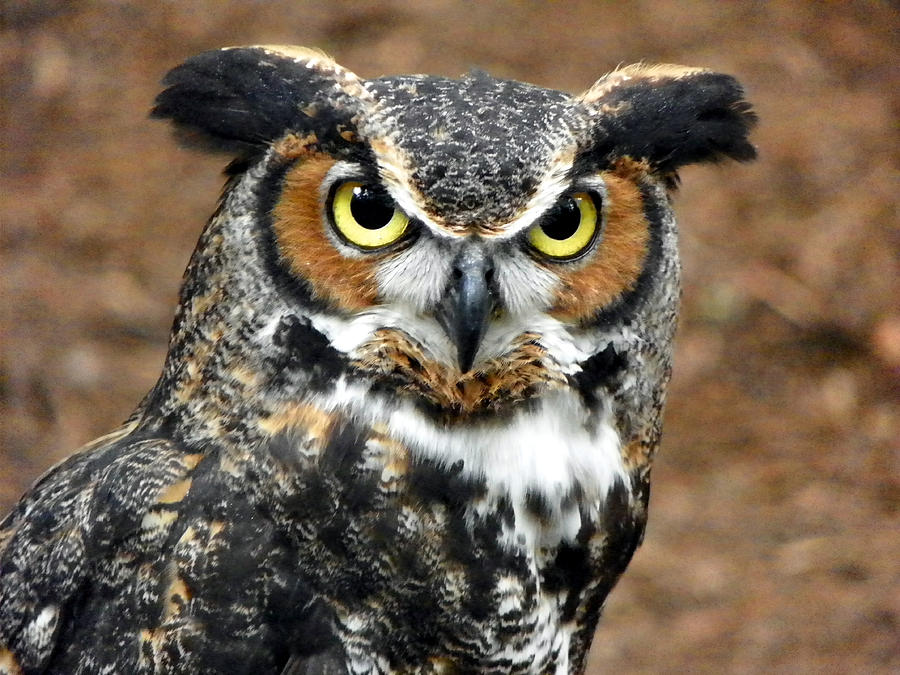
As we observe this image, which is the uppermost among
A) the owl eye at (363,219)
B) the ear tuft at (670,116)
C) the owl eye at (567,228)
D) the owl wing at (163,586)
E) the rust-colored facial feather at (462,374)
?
the ear tuft at (670,116)

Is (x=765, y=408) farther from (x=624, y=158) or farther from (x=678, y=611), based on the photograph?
(x=624, y=158)

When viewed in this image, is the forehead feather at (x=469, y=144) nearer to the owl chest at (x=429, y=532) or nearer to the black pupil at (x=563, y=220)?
the black pupil at (x=563, y=220)

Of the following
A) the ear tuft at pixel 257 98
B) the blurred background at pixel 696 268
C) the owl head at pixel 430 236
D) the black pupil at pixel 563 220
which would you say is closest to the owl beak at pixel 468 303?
the owl head at pixel 430 236

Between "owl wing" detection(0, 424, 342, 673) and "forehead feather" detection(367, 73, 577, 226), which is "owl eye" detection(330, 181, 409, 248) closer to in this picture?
"forehead feather" detection(367, 73, 577, 226)

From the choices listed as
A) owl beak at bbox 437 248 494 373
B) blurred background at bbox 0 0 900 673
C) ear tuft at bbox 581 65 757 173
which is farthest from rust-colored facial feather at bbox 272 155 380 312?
blurred background at bbox 0 0 900 673

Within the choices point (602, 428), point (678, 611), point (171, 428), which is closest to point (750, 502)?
point (678, 611)

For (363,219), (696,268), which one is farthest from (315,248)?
(696,268)

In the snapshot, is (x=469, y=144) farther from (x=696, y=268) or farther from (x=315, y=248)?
(x=696, y=268)
